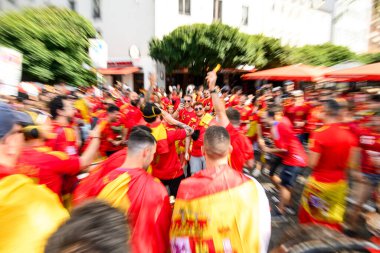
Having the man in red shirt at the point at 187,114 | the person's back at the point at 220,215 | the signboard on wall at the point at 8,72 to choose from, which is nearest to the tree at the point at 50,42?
the signboard on wall at the point at 8,72

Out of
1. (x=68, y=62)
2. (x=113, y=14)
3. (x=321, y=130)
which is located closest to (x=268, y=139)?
(x=321, y=130)

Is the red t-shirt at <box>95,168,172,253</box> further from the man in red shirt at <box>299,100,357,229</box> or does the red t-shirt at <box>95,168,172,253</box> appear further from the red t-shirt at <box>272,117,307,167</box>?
the red t-shirt at <box>272,117,307,167</box>

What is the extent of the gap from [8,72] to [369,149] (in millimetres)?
6483

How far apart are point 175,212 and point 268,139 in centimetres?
513

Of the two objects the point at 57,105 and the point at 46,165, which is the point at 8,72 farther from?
the point at 46,165

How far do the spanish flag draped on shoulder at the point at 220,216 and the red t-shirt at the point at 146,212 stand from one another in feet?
0.34

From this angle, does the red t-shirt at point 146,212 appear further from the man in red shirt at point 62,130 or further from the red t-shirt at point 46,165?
the man in red shirt at point 62,130

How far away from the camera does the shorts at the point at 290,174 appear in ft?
16.8

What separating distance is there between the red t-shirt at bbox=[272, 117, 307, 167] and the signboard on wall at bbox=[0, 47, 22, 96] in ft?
16.9

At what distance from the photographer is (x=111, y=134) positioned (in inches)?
225

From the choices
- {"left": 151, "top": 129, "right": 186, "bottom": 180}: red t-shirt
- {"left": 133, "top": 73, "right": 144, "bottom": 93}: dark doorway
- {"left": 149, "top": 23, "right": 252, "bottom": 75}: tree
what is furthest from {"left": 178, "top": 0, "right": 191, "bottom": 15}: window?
{"left": 151, "top": 129, "right": 186, "bottom": 180}: red t-shirt

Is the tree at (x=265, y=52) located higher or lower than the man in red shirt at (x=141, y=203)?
higher

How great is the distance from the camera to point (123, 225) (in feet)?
3.97

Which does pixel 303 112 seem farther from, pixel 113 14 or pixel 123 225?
pixel 113 14
